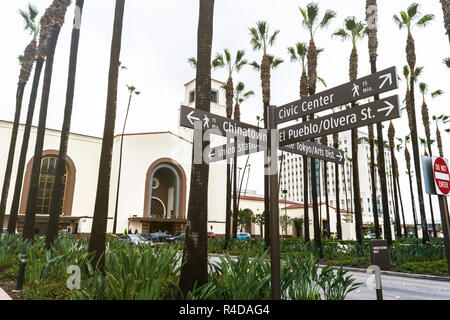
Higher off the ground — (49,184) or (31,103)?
(31,103)

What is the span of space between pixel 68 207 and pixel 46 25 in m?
28.1

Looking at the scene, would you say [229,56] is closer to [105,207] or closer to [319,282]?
[105,207]

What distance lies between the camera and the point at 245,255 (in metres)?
5.58

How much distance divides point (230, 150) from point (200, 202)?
45.2 inches

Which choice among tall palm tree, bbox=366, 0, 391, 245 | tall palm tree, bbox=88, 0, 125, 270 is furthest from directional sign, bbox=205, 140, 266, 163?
tall palm tree, bbox=366, 0, 391, 245

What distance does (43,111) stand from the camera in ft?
50.2

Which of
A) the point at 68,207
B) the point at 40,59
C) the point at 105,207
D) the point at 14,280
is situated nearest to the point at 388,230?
the point at 105,207

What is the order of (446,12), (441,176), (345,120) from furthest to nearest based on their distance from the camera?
(446,12) → (441,176) → (345,120)

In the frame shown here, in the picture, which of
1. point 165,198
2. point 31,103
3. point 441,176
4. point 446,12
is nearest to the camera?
point 441,176

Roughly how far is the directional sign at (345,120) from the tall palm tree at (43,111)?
13897 millimetres

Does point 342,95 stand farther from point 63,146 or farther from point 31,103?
point 31,103

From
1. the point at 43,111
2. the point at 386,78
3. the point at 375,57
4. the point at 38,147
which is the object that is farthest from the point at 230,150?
the point at 375,57

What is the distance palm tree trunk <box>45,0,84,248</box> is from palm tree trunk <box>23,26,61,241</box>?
2.66 m

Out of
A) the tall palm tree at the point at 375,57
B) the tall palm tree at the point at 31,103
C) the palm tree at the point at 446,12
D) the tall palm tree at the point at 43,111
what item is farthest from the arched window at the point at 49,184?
the palm tree at the point at 446,12
